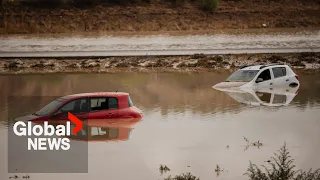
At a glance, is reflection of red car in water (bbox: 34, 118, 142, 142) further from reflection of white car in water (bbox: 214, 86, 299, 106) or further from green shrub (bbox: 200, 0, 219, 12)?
green shrub (bbox: 200, 0, 219, 12)

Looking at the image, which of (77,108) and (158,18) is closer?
(77,108)

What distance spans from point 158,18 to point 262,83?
2934 cm

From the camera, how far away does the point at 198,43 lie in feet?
135

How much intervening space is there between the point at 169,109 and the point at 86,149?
6117mm

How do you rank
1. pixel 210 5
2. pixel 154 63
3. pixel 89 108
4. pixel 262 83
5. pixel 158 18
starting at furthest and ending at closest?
pixel 210 5
pixel 158 18
pixel 154 63
pixel 262 83
pixel 89 108

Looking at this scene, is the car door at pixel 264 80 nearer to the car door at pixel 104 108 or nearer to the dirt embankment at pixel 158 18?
the car door at pixel 104 108

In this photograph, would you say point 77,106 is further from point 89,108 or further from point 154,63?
point 154,63

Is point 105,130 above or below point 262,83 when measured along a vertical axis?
below

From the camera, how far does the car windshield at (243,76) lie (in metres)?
26.0

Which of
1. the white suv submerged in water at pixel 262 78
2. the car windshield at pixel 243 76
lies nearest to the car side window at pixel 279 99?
the white suv submerged in water at pixel 262 78

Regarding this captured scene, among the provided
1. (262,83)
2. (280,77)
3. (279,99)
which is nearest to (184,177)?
(279,99)

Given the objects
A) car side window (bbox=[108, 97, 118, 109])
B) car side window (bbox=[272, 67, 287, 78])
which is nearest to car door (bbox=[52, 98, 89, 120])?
car side window (bbox=[108, 97, 118, 109])

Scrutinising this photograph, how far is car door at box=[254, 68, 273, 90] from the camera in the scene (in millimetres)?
25734

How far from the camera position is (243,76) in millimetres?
26438
